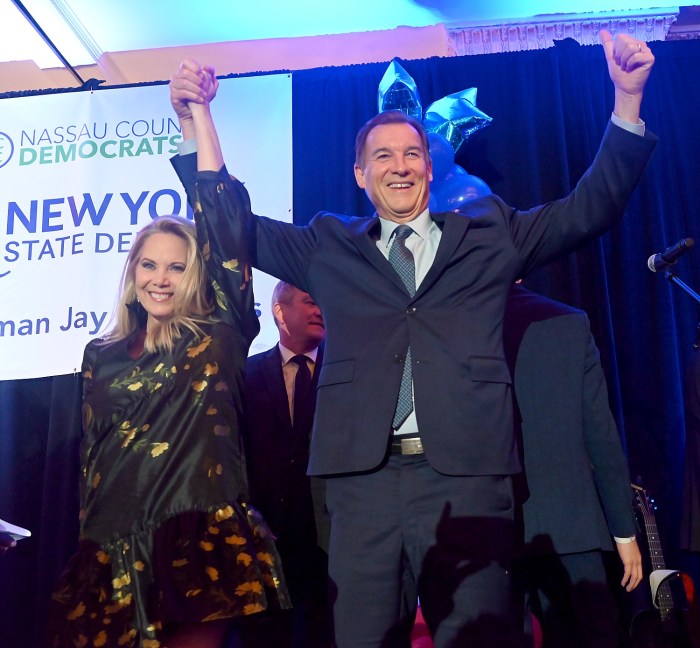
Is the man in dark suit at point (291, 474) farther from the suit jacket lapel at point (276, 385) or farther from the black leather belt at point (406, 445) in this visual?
the black leather belt at point (406, 445)

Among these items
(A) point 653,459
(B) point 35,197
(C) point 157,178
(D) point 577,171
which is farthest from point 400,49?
(A) point 653,459

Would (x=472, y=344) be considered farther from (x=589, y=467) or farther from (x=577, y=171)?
(x=577, y=171)

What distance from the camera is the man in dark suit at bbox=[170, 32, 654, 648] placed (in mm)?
1523

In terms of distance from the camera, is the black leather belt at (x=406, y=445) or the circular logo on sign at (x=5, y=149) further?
the circular logo on sign at (x=5, y=149)

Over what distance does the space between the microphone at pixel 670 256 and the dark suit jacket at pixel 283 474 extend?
1.33m

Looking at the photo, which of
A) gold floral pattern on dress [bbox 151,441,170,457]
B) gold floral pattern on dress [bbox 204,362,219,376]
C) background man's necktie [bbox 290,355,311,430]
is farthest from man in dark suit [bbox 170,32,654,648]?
background man's necktie [bbox 290,355,311,430]

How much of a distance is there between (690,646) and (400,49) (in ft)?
Result: 10.8

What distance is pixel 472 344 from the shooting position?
166 cm

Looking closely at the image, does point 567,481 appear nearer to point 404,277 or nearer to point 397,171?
point 404,277

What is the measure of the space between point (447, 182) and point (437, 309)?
1.71 m

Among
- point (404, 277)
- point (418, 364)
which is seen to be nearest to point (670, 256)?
point (404, 277)

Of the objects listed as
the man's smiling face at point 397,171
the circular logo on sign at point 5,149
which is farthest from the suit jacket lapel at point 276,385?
the circular logo on sign at point 5,149

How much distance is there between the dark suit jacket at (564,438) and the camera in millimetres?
2191

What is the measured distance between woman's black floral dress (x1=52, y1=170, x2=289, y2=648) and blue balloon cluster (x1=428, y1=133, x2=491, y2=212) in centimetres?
146
